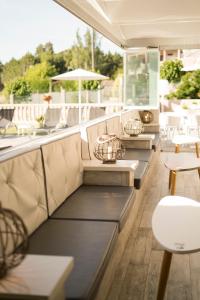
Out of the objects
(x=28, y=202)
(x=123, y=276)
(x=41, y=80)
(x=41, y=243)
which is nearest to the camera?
(x=41, y=243)

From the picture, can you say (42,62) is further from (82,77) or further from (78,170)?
(78,170)

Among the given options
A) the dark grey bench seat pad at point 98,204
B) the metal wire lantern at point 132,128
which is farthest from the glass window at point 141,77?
the dark grey bench seat pad at point 98,204

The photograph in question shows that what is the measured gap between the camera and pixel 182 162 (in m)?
4.79

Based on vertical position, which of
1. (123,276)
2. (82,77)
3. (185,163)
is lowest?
(123,276)

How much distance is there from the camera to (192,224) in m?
2.51

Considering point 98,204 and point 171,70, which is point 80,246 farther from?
point 171,70

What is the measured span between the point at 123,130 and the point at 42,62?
19.0m

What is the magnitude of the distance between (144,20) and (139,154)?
2.39m

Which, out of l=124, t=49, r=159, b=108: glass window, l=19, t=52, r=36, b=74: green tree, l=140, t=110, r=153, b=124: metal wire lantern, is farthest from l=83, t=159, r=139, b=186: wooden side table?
l=19, t=52, r=36, b=74: green tree

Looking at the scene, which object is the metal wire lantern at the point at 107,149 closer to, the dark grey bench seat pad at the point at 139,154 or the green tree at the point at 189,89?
the dark grey bench seat pad at the point at 139,154

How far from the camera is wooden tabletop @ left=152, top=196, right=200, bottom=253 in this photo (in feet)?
7.22

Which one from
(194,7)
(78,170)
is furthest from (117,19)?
(78,170)

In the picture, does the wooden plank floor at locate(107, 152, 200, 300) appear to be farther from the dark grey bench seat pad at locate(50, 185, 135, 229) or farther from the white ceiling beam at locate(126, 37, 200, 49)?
the white ceiling beam at locate(126, 37, 200, 49)

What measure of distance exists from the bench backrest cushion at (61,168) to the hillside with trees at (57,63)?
15.7m
